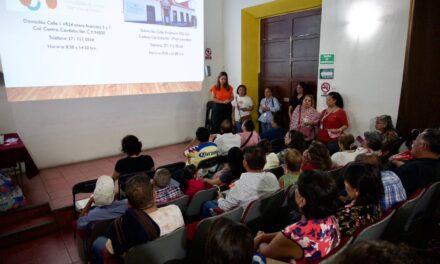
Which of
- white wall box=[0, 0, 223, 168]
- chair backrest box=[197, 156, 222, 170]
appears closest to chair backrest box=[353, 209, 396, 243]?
chair backrest box=[197, 156, 222, 170]

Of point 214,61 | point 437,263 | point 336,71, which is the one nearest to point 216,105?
point 214,61

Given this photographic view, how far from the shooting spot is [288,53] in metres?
5.79

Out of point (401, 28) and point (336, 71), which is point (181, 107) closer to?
point (336, 71)

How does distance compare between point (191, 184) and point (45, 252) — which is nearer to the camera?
point (191, 184)

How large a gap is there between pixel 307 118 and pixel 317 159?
2.21 m

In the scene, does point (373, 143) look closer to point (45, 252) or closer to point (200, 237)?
point (200, 237)

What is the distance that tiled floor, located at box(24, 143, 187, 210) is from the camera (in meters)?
3.48

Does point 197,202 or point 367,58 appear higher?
point 367,58

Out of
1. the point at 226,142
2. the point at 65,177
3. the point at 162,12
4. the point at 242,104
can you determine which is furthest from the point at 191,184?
the point at 242,104

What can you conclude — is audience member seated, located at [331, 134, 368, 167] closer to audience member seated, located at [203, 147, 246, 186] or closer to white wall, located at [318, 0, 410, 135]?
audience member seated, located at [203, 147, 246, 186]

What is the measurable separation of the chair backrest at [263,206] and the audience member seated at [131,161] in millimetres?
1402

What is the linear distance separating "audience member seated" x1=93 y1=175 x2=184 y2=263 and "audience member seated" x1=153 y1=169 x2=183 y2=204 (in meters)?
0.55

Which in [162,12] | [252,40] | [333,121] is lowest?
[333,121]

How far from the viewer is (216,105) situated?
557 centimetres
